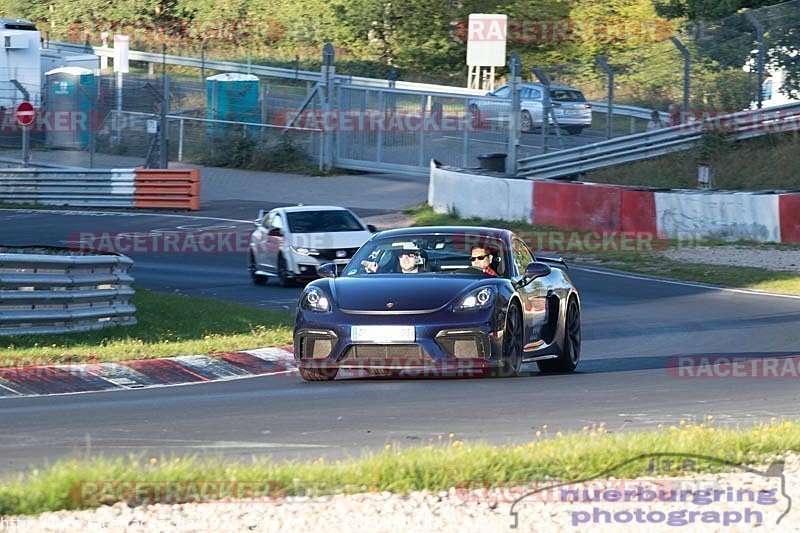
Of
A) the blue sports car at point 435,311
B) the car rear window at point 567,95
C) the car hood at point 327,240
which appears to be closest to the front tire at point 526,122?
the car rear window at point 567,95

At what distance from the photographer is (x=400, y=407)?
9.41m

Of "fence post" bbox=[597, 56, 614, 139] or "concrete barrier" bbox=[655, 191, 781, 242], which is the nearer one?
"concrete barrier" bbox=[655, 191, 781, 242]

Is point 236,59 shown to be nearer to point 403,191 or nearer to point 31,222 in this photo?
point 403,191

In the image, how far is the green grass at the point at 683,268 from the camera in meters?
20.7

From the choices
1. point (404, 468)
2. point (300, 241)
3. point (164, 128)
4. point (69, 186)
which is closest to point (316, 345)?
point (404, 468)

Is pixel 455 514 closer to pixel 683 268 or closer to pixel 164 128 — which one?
pixel 683 268

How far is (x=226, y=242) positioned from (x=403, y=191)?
936cm

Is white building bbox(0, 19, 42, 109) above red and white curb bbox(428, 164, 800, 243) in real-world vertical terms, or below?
above

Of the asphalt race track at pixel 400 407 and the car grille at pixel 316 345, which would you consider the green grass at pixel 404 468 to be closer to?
the asphalt race track at pixel 400 407

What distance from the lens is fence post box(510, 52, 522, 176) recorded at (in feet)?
103

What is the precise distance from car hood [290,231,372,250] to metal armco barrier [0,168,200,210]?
1319 cm

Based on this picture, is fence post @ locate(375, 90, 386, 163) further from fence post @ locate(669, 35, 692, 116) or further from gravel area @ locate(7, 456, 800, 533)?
gravel area @ locate(7, 456, 800, 533)

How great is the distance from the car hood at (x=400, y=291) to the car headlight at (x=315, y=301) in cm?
10

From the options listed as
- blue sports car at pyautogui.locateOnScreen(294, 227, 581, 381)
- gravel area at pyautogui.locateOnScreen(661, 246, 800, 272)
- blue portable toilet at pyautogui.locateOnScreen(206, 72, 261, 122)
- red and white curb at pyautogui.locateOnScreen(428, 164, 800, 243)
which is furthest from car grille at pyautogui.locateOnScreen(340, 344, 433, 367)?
blue portable toilet at pyautogui.locateOnScreen(206, 72, 261, 122)
